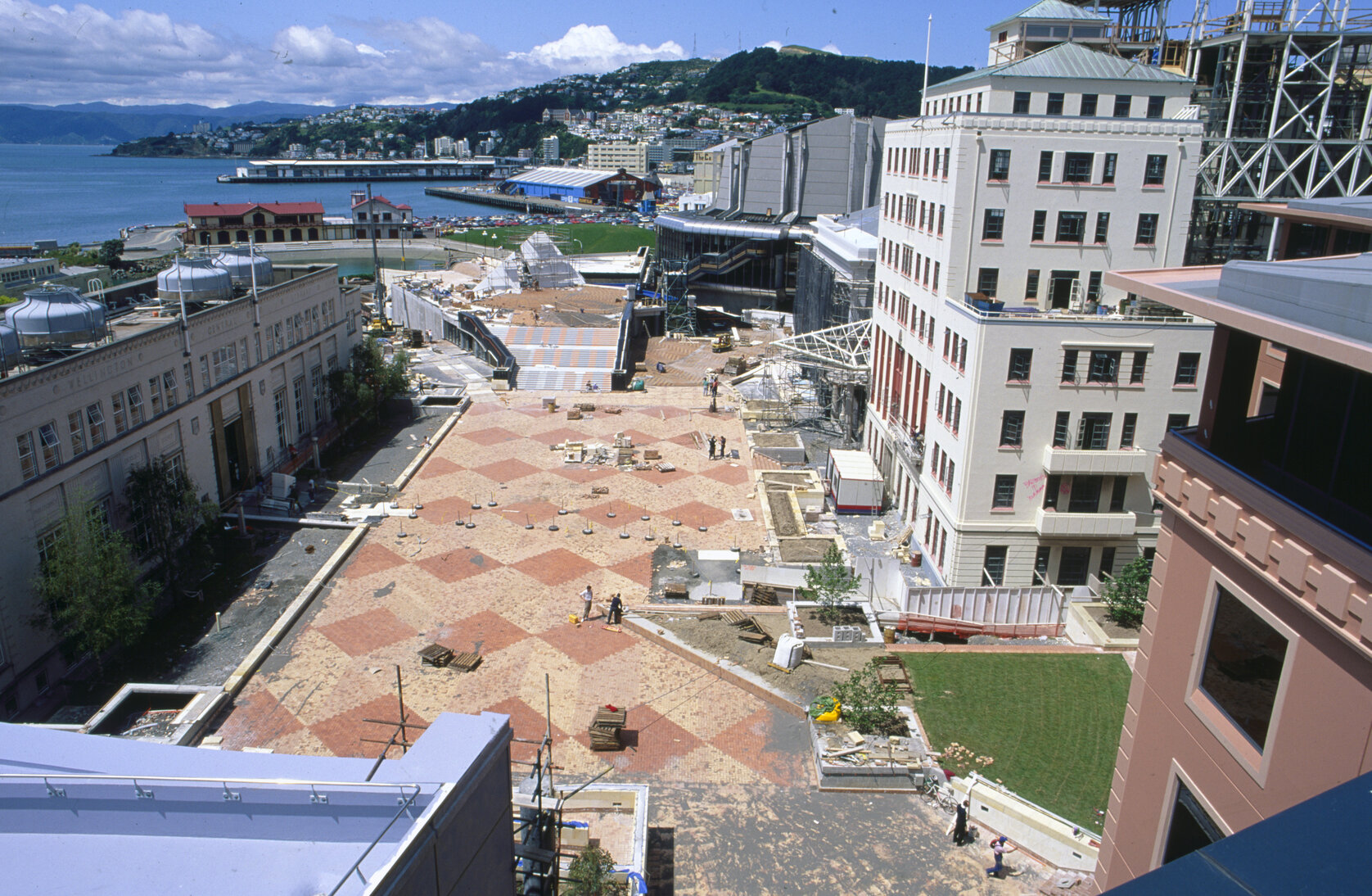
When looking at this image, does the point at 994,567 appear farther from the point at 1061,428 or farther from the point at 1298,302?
the point at 1298,302

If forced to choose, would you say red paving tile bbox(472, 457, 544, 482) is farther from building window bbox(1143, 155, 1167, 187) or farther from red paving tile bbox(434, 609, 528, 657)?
building window bbox(1143, 155, 1167, 187)

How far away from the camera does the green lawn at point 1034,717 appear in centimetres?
2434

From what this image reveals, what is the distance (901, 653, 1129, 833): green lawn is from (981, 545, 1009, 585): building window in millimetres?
5454

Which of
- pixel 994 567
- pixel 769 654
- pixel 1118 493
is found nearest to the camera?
pixel 769 654

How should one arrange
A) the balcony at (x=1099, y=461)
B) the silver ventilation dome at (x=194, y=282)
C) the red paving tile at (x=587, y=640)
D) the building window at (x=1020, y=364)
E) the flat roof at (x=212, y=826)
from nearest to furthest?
the flat roof at (x=212, y=826) < the red paving tile at (x=587, y=640) < the building window at (x=1020, y=364) < the balcony at (x=1099, y=461) < the silver ventilation dome at (x=194, y=282)

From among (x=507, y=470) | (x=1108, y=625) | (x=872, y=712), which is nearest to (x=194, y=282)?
(x=507, y=470)

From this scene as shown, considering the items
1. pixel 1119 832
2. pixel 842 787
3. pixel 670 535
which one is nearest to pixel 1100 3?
pixel 670 535

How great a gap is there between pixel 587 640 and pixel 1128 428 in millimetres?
22674

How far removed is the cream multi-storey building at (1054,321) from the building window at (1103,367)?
2.3 inches

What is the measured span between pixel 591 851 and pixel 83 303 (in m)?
29.8

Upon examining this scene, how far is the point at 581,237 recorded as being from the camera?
6801 inches

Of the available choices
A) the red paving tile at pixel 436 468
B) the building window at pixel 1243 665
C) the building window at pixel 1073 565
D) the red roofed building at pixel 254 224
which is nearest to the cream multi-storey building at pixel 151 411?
the red paving tile at pixel 436 468

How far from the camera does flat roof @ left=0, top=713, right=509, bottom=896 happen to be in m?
9.38

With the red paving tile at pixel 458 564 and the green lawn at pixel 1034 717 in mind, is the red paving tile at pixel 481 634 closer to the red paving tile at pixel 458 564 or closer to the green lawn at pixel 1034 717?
the red paving tile at pixel 458 564
